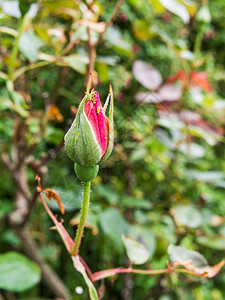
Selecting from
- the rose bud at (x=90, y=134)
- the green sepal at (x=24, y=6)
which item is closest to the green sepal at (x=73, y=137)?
the rose bud at (x=90, y=134)

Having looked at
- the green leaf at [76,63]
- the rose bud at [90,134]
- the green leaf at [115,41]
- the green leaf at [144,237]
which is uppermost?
the rose bud at [90,134]

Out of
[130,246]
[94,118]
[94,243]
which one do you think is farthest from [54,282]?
[94,118]

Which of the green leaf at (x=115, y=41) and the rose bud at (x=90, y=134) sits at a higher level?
the rose bud at (x=90, y=134)

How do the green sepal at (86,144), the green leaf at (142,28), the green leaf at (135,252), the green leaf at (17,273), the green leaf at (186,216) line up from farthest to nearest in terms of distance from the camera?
the green leaf at (142,28), the green leaf at (186,216), the green leaf at (17,273), the green leaf at (135,252), the green sepal at (86,144)

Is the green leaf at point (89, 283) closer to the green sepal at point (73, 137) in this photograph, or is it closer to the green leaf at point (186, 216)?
the green sepal at point (73, 137)

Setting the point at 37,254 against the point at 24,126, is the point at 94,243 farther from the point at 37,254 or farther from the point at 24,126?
the point at 24,126

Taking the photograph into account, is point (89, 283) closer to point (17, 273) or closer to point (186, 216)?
point (17, 273)

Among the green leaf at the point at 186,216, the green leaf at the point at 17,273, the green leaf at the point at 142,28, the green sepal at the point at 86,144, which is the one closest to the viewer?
the green sepal at the point at 86,144
